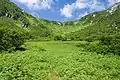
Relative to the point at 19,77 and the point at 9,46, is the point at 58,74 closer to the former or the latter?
the point at 19,77

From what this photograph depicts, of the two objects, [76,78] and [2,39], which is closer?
[76,78]

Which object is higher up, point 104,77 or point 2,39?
point 2,39

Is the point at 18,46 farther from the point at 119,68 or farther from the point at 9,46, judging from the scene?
the point at 119,68

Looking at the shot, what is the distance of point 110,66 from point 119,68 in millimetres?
2336

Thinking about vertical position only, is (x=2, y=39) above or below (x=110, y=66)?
above

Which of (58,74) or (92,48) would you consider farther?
(92,48)

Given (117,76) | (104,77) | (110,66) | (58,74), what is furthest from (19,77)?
(110,66)

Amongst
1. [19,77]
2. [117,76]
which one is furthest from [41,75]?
[117,76]

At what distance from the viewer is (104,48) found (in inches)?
4040

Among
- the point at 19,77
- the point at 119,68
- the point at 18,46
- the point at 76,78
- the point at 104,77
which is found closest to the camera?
the point at 19,77

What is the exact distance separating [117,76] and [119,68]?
1066 cm

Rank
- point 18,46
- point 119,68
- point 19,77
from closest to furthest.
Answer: point 19,77 < point 119,68 < point 18,46

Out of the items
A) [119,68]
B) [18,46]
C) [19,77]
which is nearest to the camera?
[19,77]

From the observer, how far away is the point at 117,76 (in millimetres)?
56844
